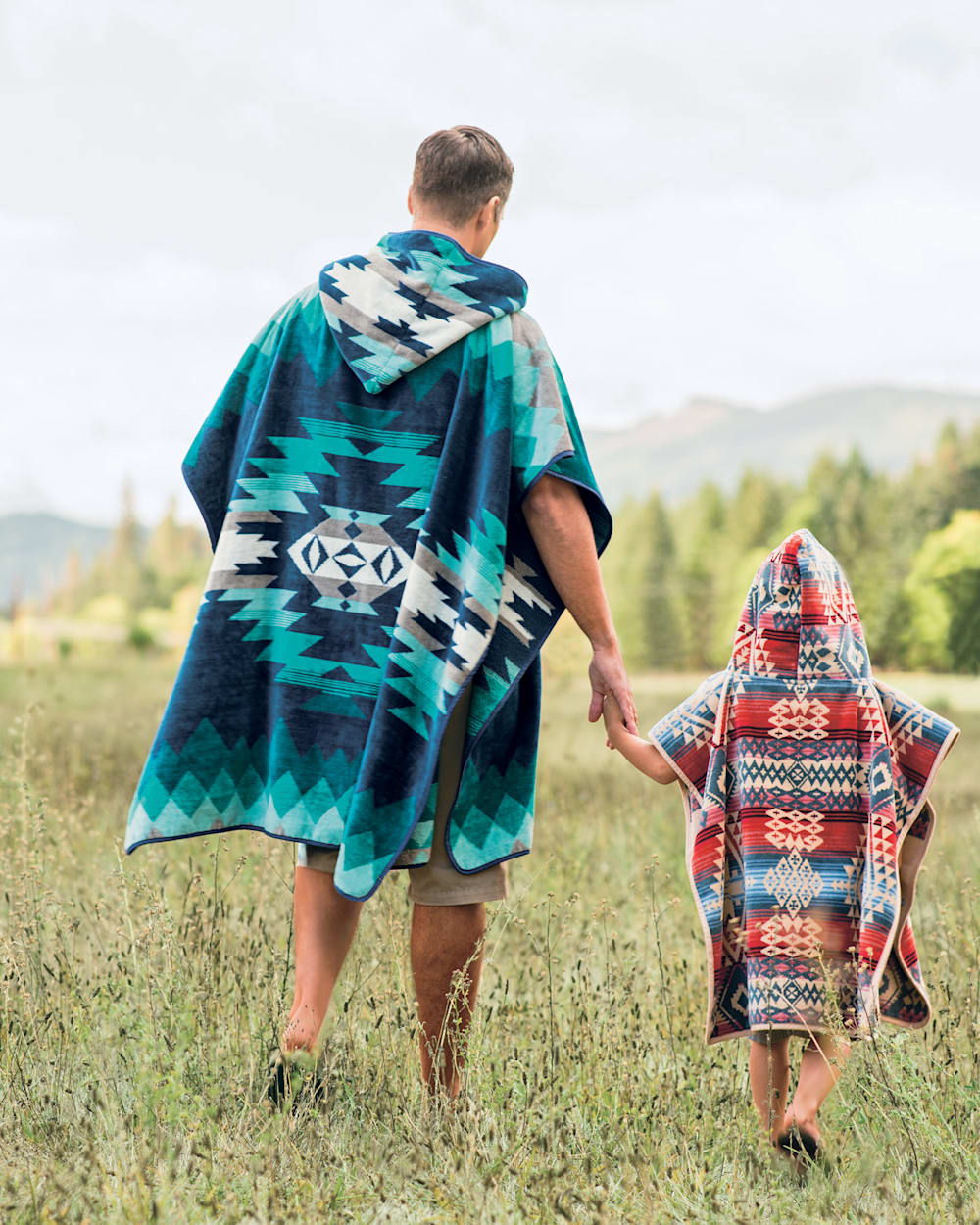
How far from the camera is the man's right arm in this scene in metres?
2.54

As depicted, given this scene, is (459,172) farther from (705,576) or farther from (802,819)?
(705,576)

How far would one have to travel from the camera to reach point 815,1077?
2.57m

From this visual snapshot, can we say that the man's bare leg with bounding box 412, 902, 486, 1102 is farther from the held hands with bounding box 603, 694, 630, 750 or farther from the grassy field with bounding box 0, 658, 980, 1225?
the held hands with bounding box 603, 694, 630, 750

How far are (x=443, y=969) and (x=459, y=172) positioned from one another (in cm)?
173

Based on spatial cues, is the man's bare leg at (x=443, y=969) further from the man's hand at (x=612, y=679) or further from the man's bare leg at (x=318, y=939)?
the man's hand at (x=612, y=679)

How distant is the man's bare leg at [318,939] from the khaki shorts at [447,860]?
52 mm

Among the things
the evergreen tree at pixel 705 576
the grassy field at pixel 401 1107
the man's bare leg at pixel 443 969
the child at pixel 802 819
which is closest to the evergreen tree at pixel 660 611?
the evergreen tree at pixel 705 576

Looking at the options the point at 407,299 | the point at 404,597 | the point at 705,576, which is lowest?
the point at 705,576

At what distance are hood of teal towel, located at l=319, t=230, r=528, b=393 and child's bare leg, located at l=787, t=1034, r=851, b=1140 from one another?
5.49 feet

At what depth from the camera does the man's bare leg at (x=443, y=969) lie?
101 inches

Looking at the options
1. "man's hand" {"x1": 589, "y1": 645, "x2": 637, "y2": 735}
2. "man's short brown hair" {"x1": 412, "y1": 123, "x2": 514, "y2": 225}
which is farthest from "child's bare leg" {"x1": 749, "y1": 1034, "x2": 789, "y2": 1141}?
"man's short brown hair" {"x1": 412, "y1": 123, "x2": 514, "y2": 225}

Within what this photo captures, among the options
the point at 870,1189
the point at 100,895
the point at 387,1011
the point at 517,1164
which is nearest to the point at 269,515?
the point at 387,1011

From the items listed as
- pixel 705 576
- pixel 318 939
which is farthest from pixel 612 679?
pixel 705 576

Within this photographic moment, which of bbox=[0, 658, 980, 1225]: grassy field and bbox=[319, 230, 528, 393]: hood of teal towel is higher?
bbox=[319, 230, 528, 393]: hood of teal towel
